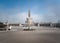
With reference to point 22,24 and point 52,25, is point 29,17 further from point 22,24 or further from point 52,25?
point 52,25

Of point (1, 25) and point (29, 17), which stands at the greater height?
point (29, 17)

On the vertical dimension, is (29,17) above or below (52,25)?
above

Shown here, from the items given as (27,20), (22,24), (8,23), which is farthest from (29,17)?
(8,23)

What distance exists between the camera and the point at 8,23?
18.8 m

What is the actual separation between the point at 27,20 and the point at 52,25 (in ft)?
14.8

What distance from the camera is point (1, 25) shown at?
18.2m

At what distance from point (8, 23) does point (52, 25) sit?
7.27 meters

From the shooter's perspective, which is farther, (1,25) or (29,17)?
(29,17)

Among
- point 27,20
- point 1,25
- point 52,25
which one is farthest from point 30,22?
point 1,25

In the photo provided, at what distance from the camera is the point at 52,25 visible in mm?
19266

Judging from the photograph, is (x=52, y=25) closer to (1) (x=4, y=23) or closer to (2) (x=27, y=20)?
(2) (x=27, y=20)

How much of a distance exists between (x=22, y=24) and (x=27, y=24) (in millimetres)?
975

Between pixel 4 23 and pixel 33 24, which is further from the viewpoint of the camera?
pixel 33 24

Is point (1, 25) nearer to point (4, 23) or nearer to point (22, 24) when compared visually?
point (4, 23)
